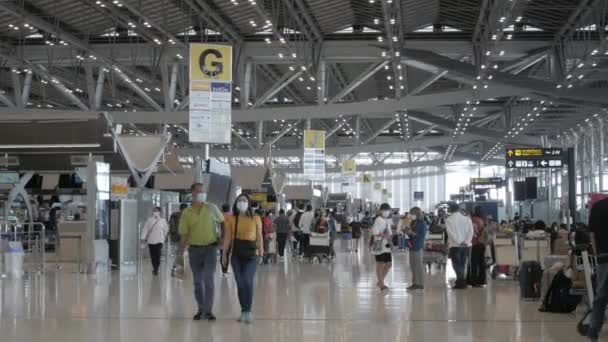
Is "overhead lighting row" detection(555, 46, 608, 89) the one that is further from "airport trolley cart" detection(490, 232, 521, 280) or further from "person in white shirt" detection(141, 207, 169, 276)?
"person in white shirt" detection(141, 207, 169, 276)

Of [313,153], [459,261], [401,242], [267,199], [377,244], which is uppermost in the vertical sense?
[313,153]

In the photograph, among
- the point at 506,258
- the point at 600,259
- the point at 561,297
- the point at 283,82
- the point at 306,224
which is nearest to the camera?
the point at 600,259

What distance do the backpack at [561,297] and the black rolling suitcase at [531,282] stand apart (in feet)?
5.43

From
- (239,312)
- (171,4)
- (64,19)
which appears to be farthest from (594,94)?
(239,312)

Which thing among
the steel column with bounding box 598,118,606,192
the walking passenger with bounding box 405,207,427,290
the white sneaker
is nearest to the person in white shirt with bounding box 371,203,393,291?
the walking passenger with bounding box 405,207,427,290

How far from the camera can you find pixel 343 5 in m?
29.0

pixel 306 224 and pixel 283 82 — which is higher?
pixel 283 82

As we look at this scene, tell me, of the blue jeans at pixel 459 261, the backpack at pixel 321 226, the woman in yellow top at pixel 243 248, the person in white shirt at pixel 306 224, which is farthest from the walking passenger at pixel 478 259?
the person in white shirt at pixel 306 224

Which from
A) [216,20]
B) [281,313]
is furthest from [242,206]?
[216,20]

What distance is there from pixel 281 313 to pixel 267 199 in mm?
24770

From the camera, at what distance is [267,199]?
116 ft

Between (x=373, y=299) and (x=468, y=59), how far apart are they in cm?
2362

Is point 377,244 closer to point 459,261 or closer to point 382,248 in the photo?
→ point 382,248

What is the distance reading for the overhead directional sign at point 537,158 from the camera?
31625mm
